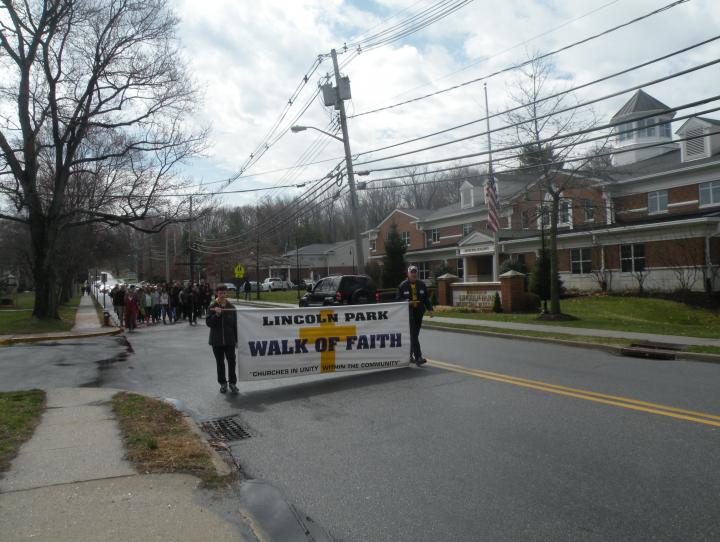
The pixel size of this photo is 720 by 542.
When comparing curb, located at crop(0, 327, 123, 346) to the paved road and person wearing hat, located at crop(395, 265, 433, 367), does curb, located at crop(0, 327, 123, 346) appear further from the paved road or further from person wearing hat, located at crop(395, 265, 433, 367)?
person wearing hat, located at crop(395, 265, 433, 367)

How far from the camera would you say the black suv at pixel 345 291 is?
22.7 metres

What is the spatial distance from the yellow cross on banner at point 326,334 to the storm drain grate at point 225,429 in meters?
2.45

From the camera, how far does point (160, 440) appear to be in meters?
5.98

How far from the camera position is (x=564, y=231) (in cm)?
3506

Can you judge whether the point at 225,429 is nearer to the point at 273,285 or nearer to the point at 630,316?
the point at 630,316

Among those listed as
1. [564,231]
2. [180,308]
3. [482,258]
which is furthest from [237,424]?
[482,258]

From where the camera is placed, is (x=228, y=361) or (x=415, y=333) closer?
(x=228, y=361)

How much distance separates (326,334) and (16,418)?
4.62m

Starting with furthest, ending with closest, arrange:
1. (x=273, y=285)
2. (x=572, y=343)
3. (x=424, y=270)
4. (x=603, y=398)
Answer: (x=273, y=285) < (x=424, y=270) < (x=572, y=343) < (x=603, y=398)

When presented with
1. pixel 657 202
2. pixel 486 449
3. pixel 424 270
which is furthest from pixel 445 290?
pixel 486 449

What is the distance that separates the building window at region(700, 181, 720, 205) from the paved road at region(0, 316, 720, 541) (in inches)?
948

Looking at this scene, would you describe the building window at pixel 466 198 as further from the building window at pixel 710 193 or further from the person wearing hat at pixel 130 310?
the person wearing hat at pixel 130 310

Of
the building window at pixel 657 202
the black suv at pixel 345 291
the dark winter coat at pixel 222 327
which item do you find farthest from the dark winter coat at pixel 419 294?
the building window at pixel 657 202

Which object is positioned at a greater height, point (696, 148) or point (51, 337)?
point (696, 148)
